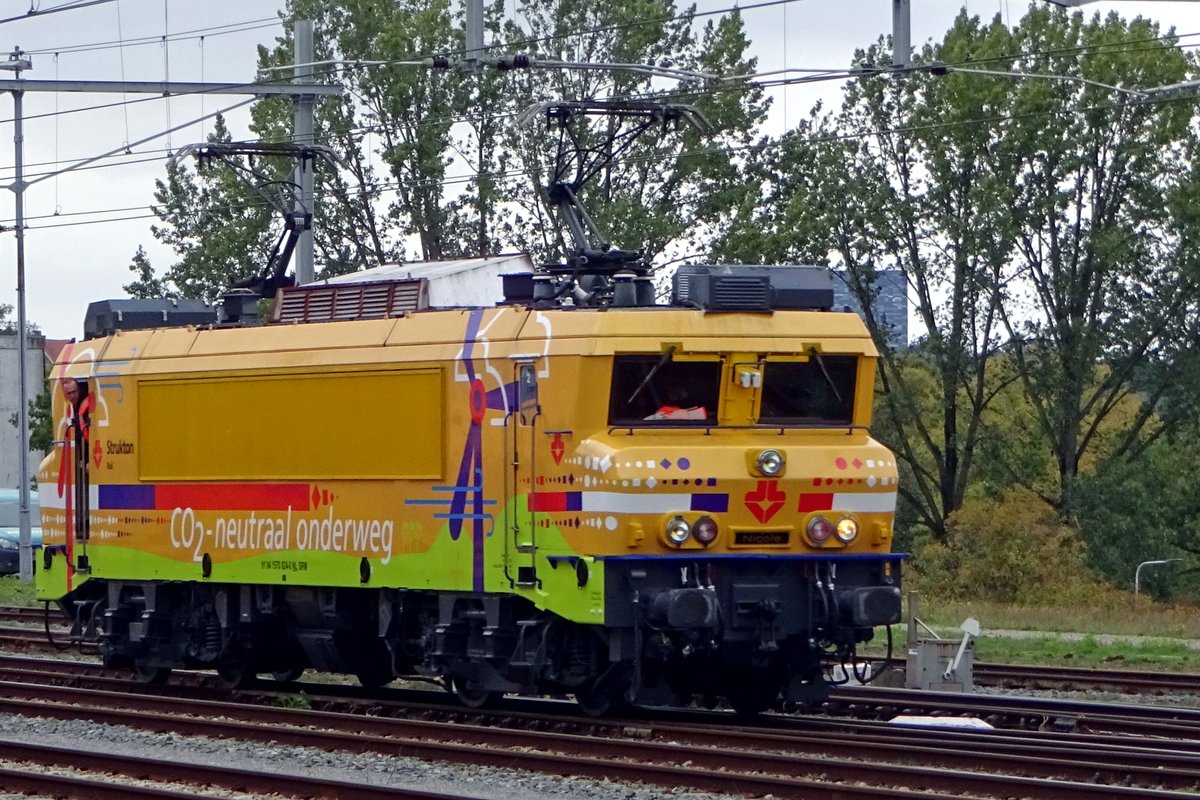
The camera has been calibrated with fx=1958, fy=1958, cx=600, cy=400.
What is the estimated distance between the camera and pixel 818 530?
14.1m

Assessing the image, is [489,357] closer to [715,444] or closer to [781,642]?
[715,444]

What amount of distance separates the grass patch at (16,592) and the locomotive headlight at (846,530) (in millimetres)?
21552

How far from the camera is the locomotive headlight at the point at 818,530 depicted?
14125 mm

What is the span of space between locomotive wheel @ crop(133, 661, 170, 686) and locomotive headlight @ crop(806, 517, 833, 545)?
7.40 m

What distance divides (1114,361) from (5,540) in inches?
984

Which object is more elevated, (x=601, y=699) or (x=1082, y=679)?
(x=601, y=699)

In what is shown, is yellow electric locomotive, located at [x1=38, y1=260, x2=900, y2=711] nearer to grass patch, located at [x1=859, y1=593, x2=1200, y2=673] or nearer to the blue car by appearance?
grass patch, located at [x1=859, y1=593, x2=1200, y2=673]

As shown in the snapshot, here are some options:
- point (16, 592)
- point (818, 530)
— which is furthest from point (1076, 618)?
point (16, 592)

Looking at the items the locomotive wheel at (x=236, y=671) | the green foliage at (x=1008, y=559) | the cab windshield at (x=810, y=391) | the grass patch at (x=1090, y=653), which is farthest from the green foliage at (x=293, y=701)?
the green foliage at (x=1008, y=559)

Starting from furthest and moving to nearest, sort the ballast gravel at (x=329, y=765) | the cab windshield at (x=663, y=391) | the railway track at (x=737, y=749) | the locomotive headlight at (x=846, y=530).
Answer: the locomotive headlight at (x=846, y=530) → the cab windshield at (x=663, y=391) → the ballast gravel at (x=329, y=765) → the railway track at (x=737, y=749)

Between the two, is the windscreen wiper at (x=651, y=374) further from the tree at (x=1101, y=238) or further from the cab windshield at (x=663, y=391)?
the tree at (x=1101, y=238)

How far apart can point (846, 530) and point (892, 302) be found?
1268 inches

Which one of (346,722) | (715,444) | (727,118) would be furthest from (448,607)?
(727,118)

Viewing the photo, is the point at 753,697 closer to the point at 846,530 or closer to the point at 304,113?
the point at 846,530
